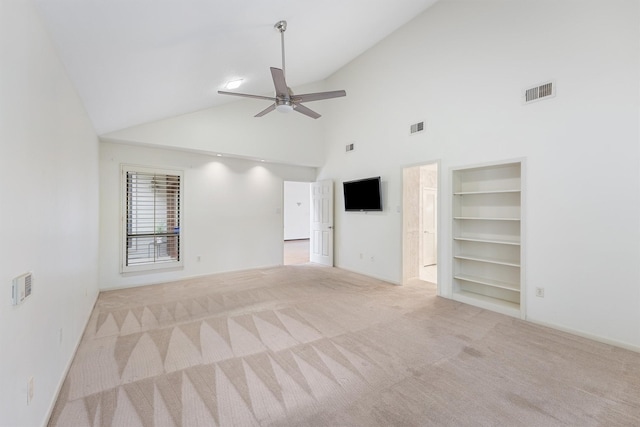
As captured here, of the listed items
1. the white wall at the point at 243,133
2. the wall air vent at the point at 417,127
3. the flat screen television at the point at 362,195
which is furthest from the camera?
the flat screen television at the point at 362,195

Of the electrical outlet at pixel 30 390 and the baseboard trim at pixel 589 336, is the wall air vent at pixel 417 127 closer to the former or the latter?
the baseboard trim at pixel 589 336

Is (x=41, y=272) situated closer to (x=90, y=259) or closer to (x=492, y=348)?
(x=90, y=259)

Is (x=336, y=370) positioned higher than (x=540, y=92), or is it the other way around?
(x=540, y=92)

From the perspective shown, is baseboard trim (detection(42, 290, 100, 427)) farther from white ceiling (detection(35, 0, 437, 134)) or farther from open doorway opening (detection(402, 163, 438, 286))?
open doorway opening (detection(402, 163, 438, 286))

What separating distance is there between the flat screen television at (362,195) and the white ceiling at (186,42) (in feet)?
8.04

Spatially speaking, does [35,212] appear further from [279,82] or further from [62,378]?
[279,82]

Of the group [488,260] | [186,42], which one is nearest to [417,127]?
[488,260]

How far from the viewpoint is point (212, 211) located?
6.01 meters

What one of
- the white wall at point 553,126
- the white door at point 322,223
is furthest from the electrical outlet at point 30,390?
the white door at point 322,223

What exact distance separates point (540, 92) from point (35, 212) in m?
4.94

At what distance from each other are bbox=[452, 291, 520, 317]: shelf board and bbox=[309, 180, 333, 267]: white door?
3.20 metres

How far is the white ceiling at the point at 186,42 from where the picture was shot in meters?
1.95

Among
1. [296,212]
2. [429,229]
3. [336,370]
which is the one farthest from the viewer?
[296,212]

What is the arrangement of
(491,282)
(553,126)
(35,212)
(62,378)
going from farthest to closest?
(491,282) < (553,126) < (62,378) < (35,212)
